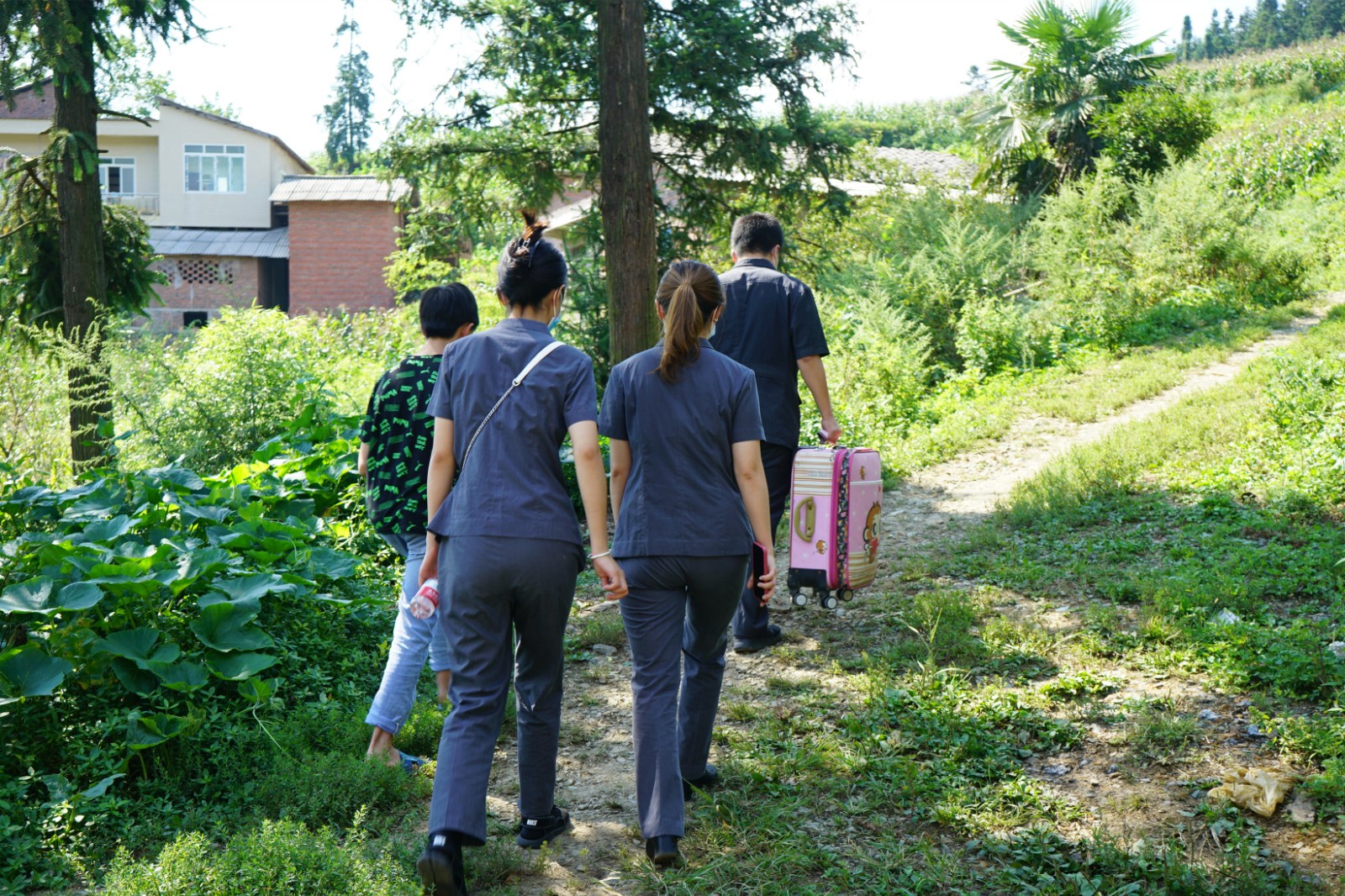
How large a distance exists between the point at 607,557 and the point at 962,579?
11.8 feet

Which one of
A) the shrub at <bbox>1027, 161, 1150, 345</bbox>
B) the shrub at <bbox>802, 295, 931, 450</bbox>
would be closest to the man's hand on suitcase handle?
the shrub at <bbox>802, 295, 931, 450</bbox>

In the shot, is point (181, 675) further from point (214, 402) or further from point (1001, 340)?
point (1001, 340)

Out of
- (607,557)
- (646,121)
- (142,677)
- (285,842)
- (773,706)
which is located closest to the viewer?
(285,842)

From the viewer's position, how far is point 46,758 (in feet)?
12.8

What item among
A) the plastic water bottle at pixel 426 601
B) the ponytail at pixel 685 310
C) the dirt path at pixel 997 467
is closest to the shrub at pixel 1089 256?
the dirt path at pixel 997 467

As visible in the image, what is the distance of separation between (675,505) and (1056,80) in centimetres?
1710

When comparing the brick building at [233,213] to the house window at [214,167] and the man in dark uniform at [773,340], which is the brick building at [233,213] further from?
the man in dark uniform at [773,340]

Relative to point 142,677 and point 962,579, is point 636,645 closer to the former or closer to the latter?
point 142,677

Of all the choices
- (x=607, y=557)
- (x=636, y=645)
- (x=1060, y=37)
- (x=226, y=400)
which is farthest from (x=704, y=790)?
(x=1060, y=37)

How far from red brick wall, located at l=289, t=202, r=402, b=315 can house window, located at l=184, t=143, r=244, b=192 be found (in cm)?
471

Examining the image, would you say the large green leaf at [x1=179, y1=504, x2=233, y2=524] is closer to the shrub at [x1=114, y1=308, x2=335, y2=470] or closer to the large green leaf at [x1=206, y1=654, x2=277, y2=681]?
the large green leaf at [x1=206, y1=654, x2=277, y2=681]

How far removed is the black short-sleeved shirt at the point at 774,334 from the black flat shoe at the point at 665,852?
233cm

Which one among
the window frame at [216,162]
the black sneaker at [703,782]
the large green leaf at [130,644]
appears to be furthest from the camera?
the window frame at [216,162]

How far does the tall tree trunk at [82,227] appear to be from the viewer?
332 inches
